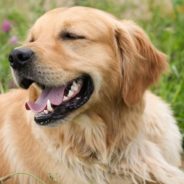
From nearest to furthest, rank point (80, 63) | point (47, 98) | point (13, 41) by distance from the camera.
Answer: point (80, 63), point (47, 98), point (13, 41)

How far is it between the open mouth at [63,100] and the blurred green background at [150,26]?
5.71 ft

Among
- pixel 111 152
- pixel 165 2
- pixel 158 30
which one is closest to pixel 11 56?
pixel 111 152

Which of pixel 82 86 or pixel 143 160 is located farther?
pixel 143 160

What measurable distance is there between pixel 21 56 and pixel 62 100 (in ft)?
1.42

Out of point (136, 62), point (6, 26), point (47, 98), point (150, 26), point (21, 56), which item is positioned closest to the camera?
point (21, 56)

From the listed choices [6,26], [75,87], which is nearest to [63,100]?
[75,87]

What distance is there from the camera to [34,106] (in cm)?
480

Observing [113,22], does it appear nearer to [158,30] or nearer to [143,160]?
[143,160]

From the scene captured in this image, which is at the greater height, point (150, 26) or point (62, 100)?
point (62, 100)

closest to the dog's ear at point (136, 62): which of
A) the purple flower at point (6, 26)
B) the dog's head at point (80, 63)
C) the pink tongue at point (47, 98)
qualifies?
the dog's head at point (80, 63)

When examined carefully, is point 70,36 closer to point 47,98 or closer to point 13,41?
point 47,98

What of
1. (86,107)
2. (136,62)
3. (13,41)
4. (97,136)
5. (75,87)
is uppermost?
(136,62)

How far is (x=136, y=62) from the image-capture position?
16.1ft

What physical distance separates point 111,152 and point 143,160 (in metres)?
0.30
